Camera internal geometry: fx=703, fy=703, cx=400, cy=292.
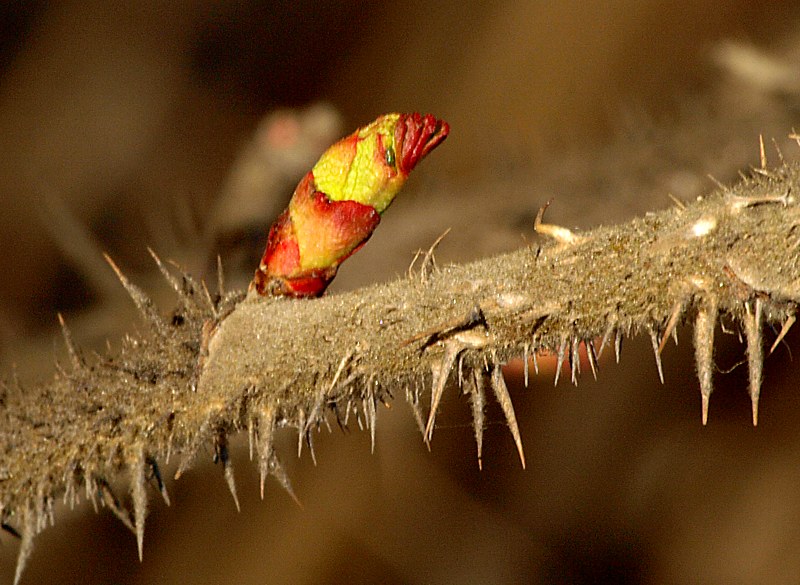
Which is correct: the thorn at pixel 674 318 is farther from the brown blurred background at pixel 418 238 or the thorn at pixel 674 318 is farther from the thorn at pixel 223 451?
the brown blurred background at pixel 418 238

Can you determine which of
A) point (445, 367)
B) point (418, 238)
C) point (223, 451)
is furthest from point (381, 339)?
point (418, 238)

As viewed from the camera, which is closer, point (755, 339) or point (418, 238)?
point (755, 339)

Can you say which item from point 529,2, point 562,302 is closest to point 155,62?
point 529,2

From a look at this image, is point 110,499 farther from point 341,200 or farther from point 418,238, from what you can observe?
point 418,238

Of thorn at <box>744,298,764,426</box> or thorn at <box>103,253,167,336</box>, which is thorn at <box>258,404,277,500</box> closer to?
thorn at <box>103,253,167,336</box>

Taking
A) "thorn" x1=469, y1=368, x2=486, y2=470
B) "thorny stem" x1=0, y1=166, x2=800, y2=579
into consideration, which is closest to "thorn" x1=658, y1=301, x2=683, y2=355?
"thorny stem" x1=0, y1=166, x2=800, y2=579

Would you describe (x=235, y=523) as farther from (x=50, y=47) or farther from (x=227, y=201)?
(x=50, y=47)
